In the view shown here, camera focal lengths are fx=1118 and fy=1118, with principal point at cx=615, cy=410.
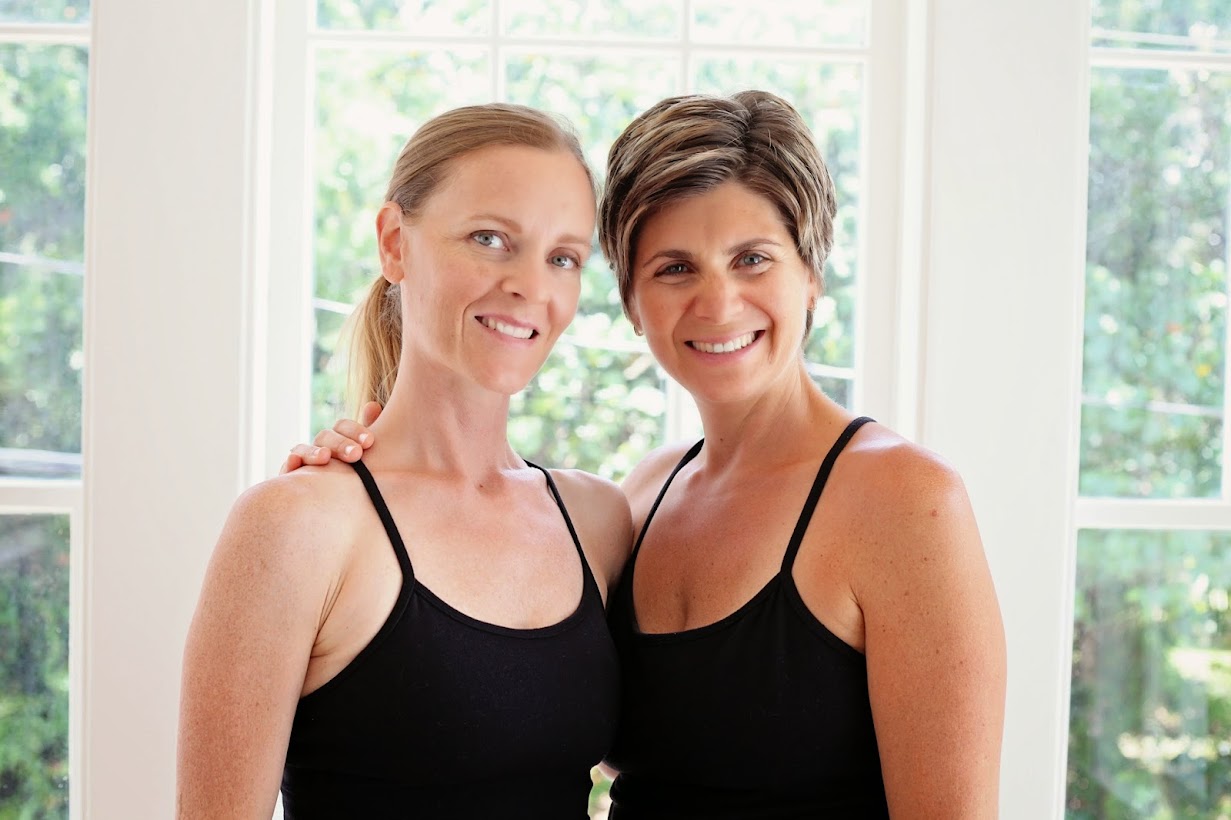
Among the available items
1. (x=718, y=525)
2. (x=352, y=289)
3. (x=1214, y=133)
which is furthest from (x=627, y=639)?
(x=1214, y=133)

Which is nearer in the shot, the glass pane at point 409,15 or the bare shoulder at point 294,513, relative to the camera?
the bare shoulder at point 294,513

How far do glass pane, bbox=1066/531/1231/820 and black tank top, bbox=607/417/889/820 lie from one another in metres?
1.05

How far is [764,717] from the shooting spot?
1530mm

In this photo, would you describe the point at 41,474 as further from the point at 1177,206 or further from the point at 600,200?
the point at 1177,206

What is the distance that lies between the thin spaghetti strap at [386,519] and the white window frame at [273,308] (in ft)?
2.26

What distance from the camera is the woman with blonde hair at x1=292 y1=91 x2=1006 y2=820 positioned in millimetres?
1466

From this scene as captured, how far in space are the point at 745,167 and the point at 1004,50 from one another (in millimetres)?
870

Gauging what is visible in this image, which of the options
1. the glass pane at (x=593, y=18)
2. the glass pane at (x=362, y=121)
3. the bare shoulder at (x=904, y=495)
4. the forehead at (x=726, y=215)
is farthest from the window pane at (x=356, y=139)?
the bare shoulder at (x=904, y=495)

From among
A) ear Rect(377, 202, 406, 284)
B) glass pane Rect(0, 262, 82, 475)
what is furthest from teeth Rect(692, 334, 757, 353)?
glass pane Rect(0, 262, 82, 475)

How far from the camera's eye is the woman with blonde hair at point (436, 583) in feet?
4.63

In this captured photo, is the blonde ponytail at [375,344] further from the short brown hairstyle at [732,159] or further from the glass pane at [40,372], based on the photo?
the glass pane at [40,372]

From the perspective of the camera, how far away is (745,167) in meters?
1.65

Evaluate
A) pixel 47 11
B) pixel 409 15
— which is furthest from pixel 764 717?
pixel 47 11

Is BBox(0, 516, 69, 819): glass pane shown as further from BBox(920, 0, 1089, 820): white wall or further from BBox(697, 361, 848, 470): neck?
BBox(920, 0, 1089, 820): white wall
